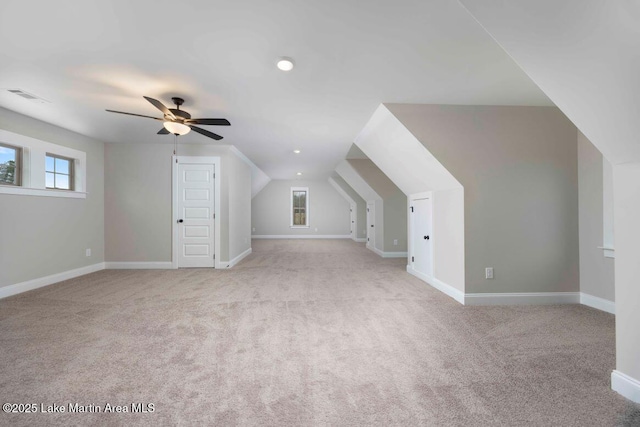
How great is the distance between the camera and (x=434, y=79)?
2.80m

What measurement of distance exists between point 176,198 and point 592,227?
630 cm

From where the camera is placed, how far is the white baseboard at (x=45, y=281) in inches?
149

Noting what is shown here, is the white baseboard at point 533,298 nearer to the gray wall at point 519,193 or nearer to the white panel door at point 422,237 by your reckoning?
the gray wall at point 519,193

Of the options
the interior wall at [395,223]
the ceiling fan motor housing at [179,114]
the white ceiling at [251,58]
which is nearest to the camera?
the white ceiling at [251,58]

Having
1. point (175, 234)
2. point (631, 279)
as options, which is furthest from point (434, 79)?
point (175, 234)

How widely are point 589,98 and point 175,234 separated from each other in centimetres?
591

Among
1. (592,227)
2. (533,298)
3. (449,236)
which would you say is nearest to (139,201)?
(449,236)

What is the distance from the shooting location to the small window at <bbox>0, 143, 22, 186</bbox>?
3828 millimetres

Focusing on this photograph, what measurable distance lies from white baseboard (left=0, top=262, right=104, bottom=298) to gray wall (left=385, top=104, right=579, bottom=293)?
5744mm

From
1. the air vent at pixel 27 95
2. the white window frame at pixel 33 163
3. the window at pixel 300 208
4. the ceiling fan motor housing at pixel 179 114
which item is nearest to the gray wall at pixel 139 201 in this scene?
the white window frame at pixel 33 163

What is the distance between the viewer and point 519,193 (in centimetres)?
356

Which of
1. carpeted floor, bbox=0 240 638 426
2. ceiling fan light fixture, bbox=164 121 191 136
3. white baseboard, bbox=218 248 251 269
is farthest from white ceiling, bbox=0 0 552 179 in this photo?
white baseboard, bbox=218 248 251 269

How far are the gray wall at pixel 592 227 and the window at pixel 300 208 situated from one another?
9.61 metres

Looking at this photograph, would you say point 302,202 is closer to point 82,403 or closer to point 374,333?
point 374,333
